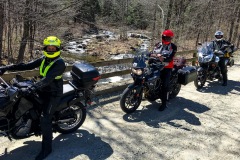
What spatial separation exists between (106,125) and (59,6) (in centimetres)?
1027

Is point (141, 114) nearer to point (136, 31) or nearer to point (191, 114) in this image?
point (191, 114)

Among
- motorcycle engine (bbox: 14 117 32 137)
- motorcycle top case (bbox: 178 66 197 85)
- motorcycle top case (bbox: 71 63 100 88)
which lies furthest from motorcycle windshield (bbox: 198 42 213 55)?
motorcycle engine (bbox: 14 117 32 137)

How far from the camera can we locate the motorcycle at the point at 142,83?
19.3 ft

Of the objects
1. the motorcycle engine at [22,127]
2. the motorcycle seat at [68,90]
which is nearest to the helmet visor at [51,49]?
the motorcycle seat at [68,90]

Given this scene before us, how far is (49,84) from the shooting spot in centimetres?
411

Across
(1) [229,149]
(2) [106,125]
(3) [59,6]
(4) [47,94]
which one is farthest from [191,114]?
(3) [59,6]

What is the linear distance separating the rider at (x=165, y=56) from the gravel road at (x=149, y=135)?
0.42 meters

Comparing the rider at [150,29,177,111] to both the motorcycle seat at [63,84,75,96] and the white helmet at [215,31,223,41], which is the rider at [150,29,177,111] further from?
the white helmet at [215,31,223,41]

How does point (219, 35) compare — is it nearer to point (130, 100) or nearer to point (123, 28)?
point (130, 100)

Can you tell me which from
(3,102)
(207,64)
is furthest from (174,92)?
(3,102)

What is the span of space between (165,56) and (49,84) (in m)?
3.09

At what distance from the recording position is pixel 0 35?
11.6 meters

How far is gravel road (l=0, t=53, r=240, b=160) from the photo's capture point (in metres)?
4.43

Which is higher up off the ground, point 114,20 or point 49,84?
point 114,20
